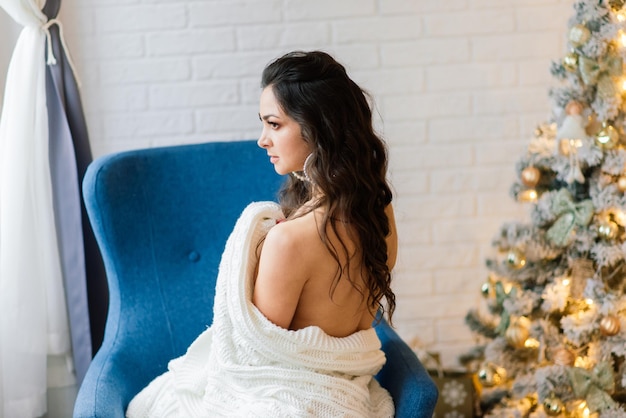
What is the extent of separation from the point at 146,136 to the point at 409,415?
4.91ft

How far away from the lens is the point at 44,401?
241cm

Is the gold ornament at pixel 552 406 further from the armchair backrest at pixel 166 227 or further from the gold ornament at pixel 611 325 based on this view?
the armchair backrest at pixel 166 227

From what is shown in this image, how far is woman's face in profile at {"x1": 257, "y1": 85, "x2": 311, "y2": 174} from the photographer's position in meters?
1.72

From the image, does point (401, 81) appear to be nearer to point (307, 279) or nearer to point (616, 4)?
point (616, 4)

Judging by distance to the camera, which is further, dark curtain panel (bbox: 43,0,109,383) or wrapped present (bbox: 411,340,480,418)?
wrapped present (bbox: 411,340,480,418)

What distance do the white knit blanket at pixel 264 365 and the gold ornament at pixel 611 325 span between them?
2.57 ft

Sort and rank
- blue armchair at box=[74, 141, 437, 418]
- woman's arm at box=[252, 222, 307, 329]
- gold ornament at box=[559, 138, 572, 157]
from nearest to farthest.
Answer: woman's arm at box=[252, 222, 307, 329] < blue armchair at box=[74, 141, 437, 418] < gold ornament at box=[559, 138, 572, 157]

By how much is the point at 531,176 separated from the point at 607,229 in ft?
0.88

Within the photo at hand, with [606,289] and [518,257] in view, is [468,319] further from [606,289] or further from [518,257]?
[606,289]

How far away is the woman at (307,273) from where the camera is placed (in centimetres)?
166

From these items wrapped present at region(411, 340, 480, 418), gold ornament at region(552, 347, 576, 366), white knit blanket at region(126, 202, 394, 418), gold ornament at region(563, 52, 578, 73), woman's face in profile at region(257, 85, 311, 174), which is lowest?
wrapped present at region(411, 340, 480, 418)

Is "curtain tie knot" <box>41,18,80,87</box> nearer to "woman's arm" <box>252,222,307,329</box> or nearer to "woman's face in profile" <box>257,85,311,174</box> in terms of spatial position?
"woman's face in profile" <box>257,85,311,174</box>

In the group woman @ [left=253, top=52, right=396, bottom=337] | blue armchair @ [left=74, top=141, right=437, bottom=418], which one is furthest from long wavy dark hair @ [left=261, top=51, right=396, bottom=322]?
blue armchair @ [left=74, top=141, right=437, bottom=418]

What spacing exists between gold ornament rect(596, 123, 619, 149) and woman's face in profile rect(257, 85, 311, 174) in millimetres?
946
